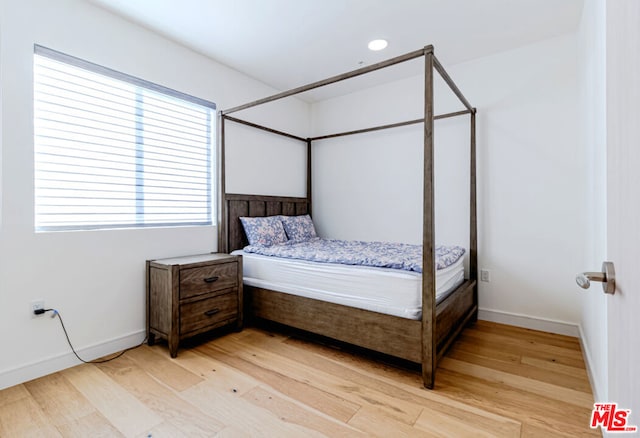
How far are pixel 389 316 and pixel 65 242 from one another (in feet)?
7.08

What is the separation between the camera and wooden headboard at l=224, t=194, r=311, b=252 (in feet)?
9.98

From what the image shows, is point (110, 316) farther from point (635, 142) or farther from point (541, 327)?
point (541, 327)

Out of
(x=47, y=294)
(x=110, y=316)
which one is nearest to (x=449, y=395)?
(x=110, y=316)

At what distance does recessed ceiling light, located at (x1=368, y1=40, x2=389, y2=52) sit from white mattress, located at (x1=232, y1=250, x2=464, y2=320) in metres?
1.96

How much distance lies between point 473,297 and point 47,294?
10.7 feet

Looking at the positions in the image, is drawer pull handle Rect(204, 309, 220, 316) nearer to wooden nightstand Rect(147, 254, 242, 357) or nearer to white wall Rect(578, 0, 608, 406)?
wooden nightstand Rect(147, 254, 242, 357)

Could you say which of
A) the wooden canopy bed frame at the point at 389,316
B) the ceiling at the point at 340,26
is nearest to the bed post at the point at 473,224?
the wooden canopy bed frame at the point at 389,316

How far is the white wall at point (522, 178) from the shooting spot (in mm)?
2615

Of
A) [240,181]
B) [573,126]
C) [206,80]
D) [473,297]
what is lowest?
[473,297]

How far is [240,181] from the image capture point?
10.6 feet

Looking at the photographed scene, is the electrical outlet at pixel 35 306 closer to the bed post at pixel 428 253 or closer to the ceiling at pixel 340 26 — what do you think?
the ceiling at pixel 340 26

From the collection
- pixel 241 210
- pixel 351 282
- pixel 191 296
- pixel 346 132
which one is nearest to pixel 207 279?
pixel 191 296

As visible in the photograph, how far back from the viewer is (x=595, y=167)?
1.84 metres

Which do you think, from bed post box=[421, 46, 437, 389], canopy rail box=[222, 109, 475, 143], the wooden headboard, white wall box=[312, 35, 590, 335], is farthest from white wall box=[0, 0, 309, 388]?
white wall box=[312, 35, 590, 335]
